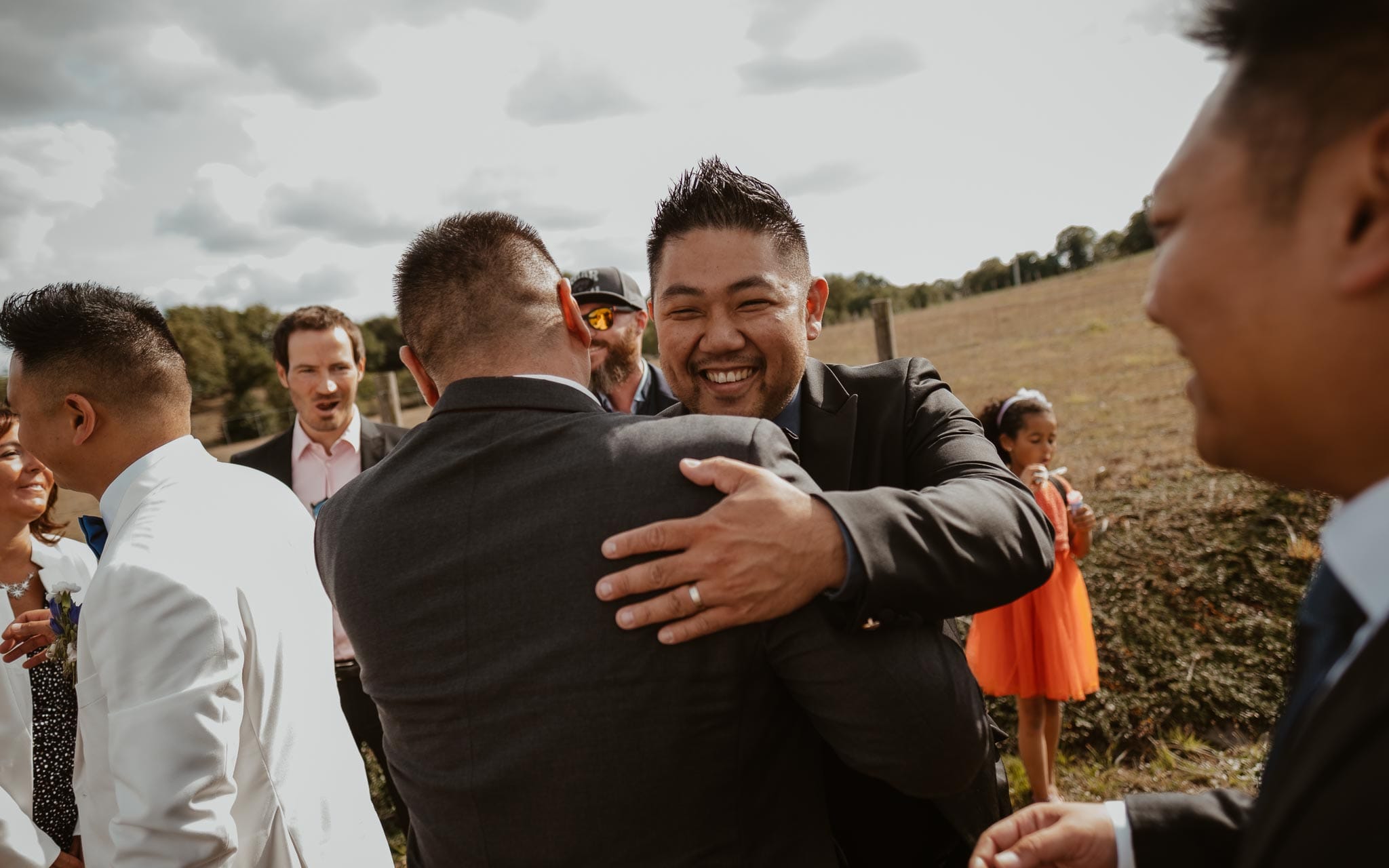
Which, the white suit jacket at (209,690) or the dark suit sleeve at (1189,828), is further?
the white suit jacket at (209,690)

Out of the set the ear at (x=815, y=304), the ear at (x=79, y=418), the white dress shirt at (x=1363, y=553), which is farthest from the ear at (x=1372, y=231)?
the ear at (x=79, y=418)

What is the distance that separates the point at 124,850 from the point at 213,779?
9.1 inches

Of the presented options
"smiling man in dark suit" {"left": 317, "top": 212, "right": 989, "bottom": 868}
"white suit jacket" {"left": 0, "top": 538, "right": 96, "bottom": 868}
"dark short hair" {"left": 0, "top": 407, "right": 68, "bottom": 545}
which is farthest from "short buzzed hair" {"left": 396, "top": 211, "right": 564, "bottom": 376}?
"dark short hair" {"left": 0, "top": 407, "right": 68, "bottom": 545}

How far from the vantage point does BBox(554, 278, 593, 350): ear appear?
1878 millimetres

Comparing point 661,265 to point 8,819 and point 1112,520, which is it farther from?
point 1112,520

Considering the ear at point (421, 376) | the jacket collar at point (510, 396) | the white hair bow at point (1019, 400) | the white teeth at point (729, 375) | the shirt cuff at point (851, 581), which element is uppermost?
the ear at point (421, 376)

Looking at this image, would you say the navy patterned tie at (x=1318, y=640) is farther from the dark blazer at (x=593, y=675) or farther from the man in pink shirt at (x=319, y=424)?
the man in pink shirt at (x=319, y=424)

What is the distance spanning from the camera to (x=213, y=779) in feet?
6.68

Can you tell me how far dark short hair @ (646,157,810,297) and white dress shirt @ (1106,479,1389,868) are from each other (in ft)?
6.02

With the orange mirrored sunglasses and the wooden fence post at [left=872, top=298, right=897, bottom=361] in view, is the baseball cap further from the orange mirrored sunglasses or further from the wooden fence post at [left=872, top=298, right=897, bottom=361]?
the wooden fence post at [left=872, top=298, right=897, bottom=361]

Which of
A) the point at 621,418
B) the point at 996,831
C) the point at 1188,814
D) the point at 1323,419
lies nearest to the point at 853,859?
the point at 996,831

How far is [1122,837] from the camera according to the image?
1.41 meters

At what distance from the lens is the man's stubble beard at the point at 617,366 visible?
507 centimetres

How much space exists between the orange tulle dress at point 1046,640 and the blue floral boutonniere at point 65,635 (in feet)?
13.2
